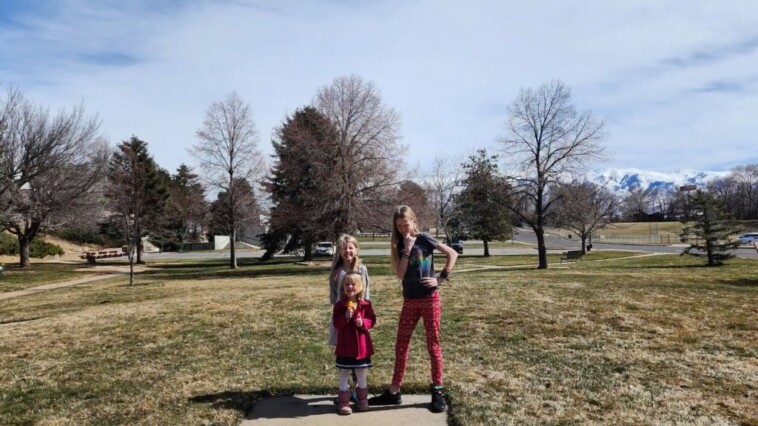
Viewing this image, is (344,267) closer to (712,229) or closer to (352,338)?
(352,338)

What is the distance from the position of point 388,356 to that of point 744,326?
5.37 metres

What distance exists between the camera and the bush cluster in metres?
37.8

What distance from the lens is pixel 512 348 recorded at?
22.5 ft

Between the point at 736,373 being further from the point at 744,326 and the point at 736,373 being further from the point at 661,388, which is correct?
the point at 744,326

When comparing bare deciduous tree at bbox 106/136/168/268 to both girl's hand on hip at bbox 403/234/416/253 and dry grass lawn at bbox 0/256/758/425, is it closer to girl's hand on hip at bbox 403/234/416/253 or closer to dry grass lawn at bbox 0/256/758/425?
dry grass lawn at bbox 0/256/758/425

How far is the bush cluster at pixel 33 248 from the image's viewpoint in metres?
37.8

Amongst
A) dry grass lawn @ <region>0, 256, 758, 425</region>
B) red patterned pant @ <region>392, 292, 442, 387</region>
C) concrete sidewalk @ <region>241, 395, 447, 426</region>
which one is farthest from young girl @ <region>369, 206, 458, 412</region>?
dry grass lawn @ <region>0, 256, 758, 425</region>

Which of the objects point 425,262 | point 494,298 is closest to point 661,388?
point 425,262

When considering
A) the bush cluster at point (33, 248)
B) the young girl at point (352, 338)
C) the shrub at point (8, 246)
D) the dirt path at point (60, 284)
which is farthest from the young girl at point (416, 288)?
the shrub at point (8, 246)

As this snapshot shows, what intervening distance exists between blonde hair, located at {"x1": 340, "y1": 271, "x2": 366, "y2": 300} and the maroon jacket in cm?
7

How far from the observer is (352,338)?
15.1 ft

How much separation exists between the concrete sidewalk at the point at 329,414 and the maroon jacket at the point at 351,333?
49 cm

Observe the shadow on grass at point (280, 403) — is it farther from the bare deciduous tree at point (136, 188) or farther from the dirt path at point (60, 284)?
the bare deciduous tree at point (136, 188)

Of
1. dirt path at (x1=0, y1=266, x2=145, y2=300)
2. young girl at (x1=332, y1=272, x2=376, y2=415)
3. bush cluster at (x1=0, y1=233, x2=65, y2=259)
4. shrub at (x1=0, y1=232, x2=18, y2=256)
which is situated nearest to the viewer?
young girl at (x1=332, y1=272, x2=376, y2=415)
